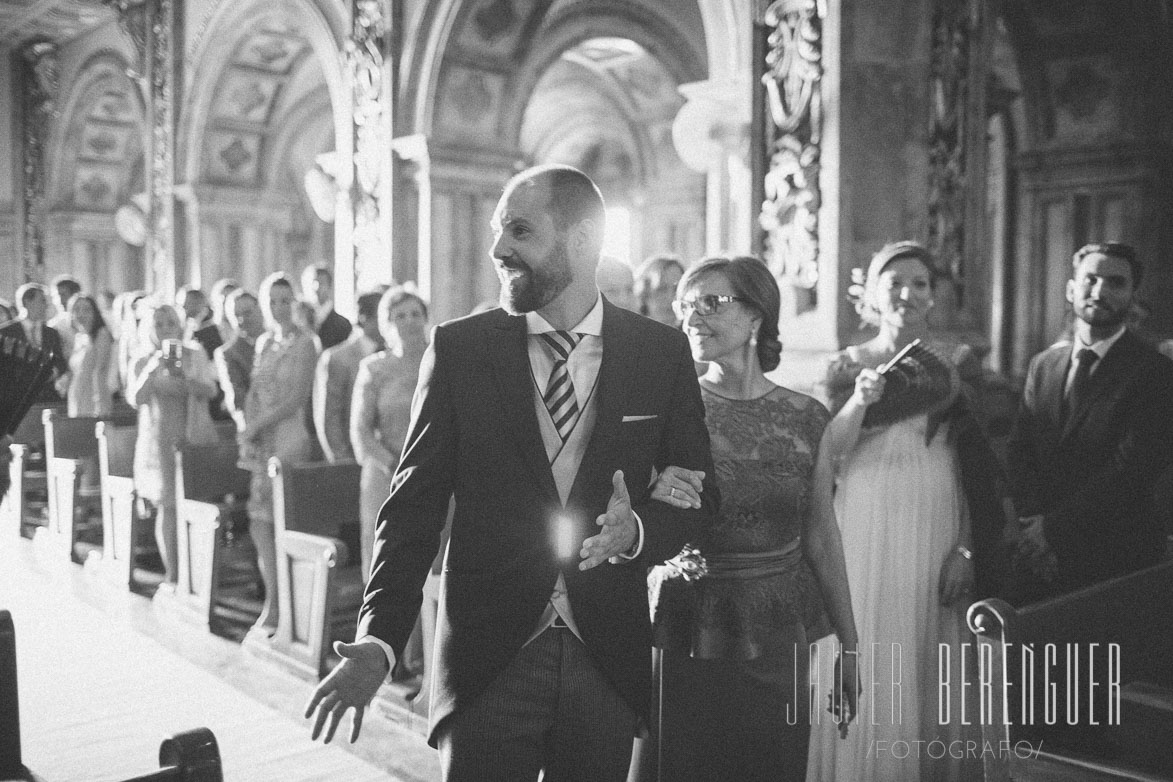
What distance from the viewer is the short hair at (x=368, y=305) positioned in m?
5.36

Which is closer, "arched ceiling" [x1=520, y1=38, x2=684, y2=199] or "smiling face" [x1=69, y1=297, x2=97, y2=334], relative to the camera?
"smiling face" [x1=69, y1=297, x2=97, y2=334]

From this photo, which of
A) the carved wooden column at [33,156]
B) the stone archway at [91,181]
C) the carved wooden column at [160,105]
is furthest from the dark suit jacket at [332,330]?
the carved wooden column at [33,156]

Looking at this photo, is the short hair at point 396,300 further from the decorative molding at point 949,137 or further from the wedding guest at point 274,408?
the decorative molding at point 949,137

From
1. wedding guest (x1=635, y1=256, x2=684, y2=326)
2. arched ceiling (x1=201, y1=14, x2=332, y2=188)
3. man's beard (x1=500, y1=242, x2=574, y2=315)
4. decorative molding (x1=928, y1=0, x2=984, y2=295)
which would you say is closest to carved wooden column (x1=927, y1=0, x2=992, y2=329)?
decorative molding (x1=928, y1=0, x2=984, y2=295)

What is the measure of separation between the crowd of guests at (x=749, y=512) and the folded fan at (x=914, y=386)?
0.01m

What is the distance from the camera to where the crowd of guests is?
1.70 meters

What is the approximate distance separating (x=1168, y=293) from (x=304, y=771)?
6866mm

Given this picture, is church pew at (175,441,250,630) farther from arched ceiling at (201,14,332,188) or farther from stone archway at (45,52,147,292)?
stone archway at (45,52,147,292)

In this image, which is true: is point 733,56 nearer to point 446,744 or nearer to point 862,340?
point 862,340

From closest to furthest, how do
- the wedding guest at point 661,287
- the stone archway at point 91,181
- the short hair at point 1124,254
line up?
the short hair at point 1124,254 < the wedding guest at point 661,287 < the stone archway at point 91,181

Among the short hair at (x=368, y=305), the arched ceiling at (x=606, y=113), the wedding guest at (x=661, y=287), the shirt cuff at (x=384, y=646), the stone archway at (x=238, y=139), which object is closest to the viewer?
the shirt cuff at (x=384, y=646)

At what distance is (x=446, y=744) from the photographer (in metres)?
1.73

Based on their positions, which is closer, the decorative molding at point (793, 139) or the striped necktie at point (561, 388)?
the striped necktie at point (561, 388)

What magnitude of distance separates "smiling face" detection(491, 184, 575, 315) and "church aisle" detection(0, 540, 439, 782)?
201 cm
